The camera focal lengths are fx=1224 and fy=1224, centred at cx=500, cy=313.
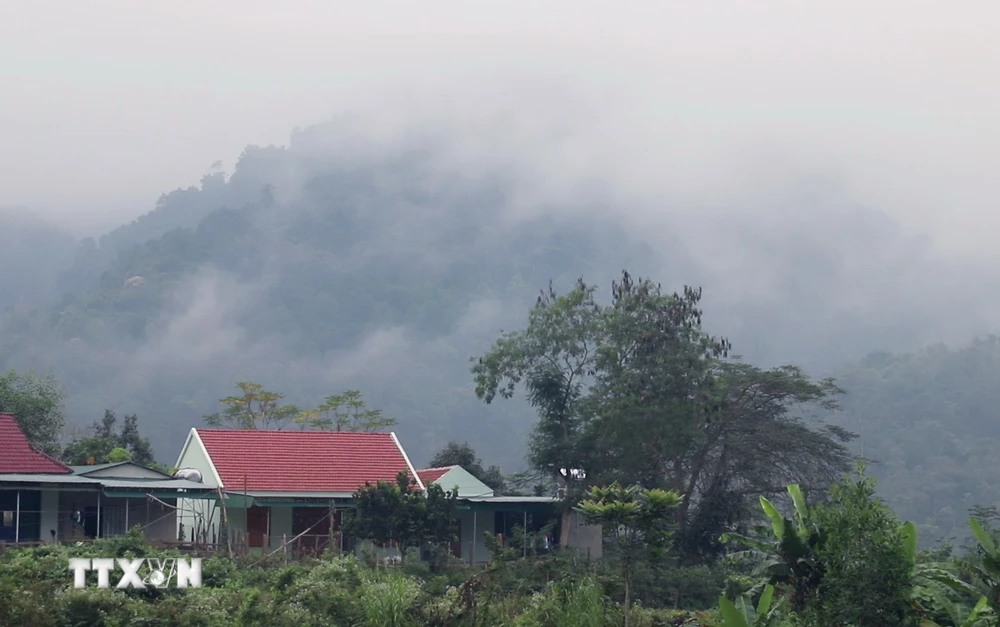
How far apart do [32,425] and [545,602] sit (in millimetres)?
36471

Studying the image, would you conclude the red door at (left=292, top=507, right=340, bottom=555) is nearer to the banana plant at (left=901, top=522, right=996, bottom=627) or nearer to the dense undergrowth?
the dense undergrowth

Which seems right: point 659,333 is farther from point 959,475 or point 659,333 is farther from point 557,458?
point 959,475

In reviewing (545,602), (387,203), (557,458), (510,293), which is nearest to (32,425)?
(557,458)

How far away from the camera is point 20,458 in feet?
109

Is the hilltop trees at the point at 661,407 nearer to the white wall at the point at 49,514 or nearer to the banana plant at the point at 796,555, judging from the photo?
the white wall at the point at 49,514

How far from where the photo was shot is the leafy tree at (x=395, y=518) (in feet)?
97.1

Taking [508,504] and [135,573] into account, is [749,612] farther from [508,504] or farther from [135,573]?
[508,504]

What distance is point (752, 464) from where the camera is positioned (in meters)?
36.3

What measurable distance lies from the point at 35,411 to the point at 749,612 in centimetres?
4009

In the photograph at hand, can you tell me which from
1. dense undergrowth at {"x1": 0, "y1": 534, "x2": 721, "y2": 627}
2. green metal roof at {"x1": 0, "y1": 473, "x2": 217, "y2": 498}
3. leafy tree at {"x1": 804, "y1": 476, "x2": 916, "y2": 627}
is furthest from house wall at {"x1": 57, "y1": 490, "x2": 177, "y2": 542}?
leafy tree at {"x1": 804, "y1": 476, "x2": 916, "y2": 627}

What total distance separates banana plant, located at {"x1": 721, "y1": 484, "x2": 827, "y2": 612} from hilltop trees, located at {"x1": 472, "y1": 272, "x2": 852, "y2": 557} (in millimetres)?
17394

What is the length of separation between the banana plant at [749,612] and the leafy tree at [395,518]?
13841 millimetres

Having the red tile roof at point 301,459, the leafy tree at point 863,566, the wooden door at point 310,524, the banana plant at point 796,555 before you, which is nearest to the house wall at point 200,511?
the red tile roof at point 301,459

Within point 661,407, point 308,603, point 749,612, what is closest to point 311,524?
point 661,407
